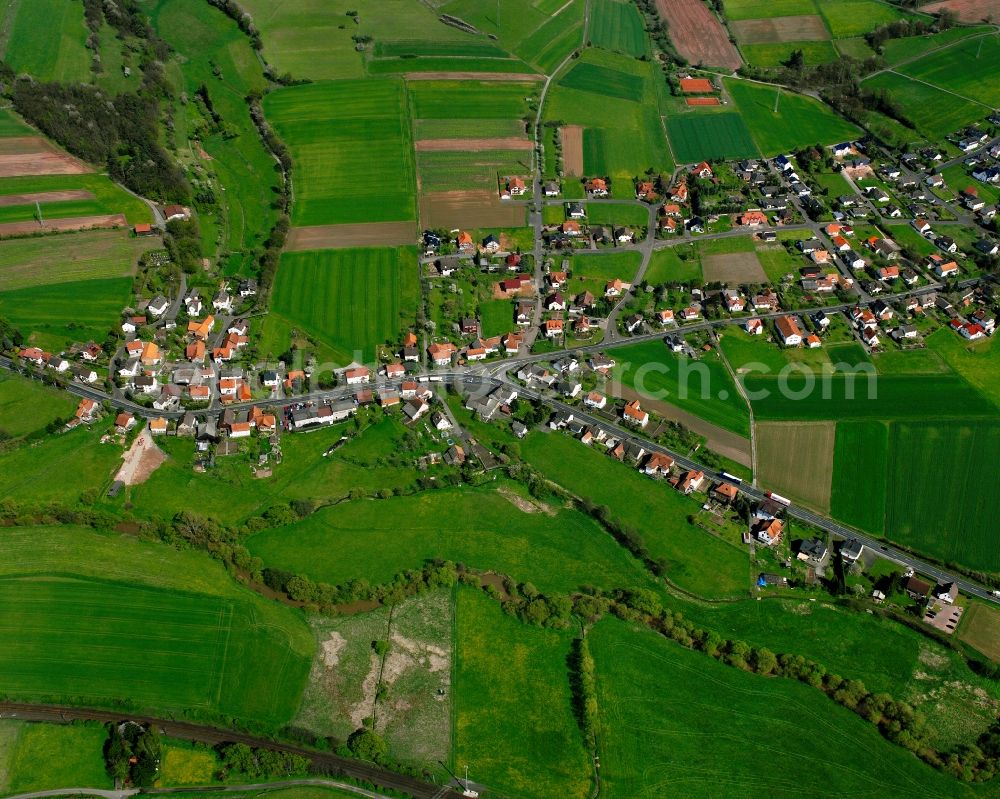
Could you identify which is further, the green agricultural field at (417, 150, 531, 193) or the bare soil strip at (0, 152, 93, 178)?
the green agricultural field at (417, 150, 531, 193)

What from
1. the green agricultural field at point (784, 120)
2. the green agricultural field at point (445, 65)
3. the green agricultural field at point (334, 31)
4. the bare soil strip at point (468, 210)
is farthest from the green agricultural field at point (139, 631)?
the green agricultural field at point (784, 120)

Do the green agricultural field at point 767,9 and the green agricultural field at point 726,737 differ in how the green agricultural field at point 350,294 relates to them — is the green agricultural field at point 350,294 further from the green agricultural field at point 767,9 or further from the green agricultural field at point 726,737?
the green agricultural field at point 767,9

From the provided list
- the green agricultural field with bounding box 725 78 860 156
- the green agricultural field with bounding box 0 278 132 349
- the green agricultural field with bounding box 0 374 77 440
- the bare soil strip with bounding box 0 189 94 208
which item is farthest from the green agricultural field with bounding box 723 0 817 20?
the green agricultural field with bounding box 0 374 77 440

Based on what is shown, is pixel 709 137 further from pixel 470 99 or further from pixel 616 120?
pixel 470 99

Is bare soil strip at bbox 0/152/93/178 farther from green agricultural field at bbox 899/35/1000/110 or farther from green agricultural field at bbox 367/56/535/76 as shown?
green agricultural field at bbox 899/35/1000/110

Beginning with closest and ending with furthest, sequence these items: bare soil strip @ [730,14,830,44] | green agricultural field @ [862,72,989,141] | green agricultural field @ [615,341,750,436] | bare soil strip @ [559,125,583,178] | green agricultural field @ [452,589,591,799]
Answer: green agricultural field @ [452,589,591,799] → green agricultural field @ [615,341,750,436] → bare soil strip @ [559,125,583,178] → green agricultural field @ [862,72,989,141] → bare soil strip @ [730,14,830,44]

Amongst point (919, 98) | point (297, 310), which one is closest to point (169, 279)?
point (297, 310)

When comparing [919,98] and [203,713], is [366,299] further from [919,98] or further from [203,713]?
[919,98]
